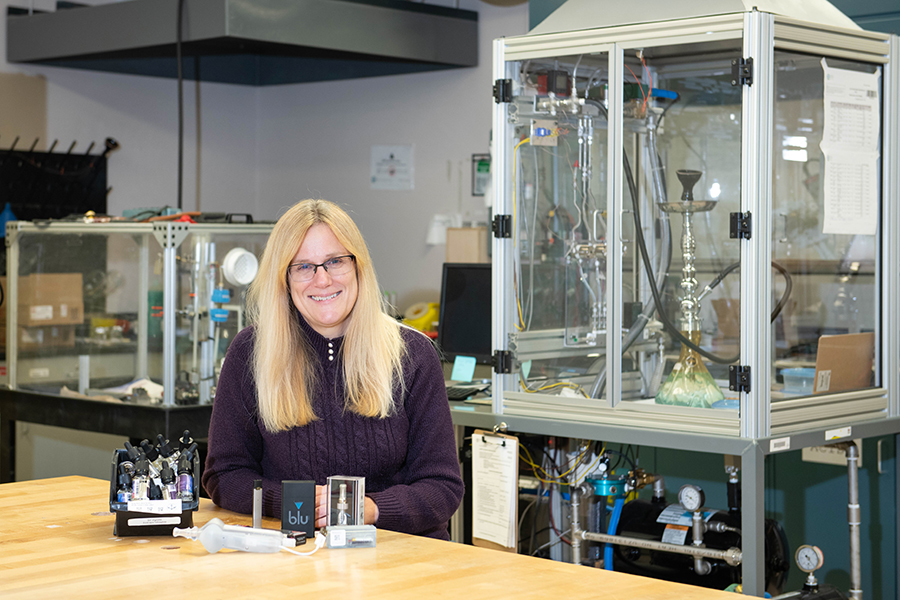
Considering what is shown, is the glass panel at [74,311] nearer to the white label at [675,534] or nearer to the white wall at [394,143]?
the white wall at [394,143]

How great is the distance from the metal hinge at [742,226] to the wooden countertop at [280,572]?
4.32 ft

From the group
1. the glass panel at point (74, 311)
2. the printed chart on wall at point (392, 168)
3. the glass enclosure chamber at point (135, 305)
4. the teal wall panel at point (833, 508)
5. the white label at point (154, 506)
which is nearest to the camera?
the white label at point (154, 506)

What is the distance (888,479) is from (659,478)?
767mm

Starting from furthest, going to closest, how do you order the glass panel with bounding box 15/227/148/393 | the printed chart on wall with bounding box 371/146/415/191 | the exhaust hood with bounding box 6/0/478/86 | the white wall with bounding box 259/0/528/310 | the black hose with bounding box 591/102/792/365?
1. the printed chart on wall with bounding box 371/146/415/191
2. the white wall with bounding box 259/0/528/310
3. the exhaust hood with bounding box 6/0/478/86
4. the glass panel with bounding box 15/227/148/393
5. the black hose with bounding box 591/102/792/365

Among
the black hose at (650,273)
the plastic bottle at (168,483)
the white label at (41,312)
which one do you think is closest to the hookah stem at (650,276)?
the black hose at (650,273)

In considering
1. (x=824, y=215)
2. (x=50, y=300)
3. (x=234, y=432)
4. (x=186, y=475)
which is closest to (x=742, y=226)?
(x=824, y=215)

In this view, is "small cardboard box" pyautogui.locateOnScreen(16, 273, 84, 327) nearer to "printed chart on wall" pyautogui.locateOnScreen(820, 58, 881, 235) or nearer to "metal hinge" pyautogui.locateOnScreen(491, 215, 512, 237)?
"metal hinge" pyautogui.locateOnScreen(491, 215, 512, 237)

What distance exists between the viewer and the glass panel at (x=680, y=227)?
297 centimetres

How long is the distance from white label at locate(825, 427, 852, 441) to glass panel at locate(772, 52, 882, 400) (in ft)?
0.39

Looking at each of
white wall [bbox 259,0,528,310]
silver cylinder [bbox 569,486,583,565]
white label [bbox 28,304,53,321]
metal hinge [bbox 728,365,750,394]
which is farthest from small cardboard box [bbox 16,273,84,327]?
metal hinge [bbox 728,365,750,394]

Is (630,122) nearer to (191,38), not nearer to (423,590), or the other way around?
(423,590)

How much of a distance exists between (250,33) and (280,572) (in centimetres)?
338

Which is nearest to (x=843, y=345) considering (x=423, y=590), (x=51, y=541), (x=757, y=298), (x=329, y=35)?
(x=757, y=298)

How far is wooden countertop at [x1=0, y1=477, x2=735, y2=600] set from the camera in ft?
4.83
